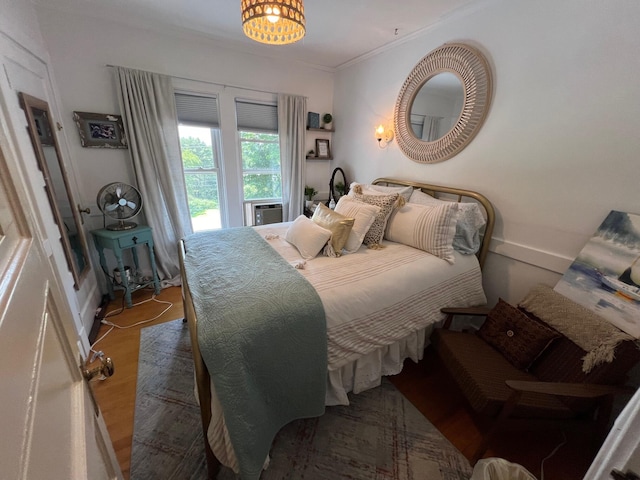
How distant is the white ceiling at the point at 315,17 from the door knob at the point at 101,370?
252 cm

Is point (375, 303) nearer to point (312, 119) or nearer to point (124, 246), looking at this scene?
point (124, 246)

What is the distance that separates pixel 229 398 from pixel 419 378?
1380 millimetres

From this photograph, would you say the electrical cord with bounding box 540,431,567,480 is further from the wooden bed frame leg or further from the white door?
the white door

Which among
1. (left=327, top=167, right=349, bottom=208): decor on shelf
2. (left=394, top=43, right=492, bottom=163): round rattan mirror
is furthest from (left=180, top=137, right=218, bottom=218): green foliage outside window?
(left=394, top=43, right=492, bottom=163): round rattan mirror

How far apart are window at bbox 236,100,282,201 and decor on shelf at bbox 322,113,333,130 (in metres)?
0.68

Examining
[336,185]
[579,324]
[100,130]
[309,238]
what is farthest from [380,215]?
[100,130]

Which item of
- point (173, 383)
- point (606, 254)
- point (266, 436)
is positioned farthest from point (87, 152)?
point (606, 254)

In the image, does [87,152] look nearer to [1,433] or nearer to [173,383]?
[173,383]

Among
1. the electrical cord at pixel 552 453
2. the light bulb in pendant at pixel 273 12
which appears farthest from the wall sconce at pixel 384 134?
the electrical cord at pixel 552 453

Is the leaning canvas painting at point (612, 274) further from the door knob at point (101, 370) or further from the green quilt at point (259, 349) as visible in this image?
the door knob at point (101, 370)

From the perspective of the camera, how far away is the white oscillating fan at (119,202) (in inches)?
92.6

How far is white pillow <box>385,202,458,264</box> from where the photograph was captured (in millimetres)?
1921

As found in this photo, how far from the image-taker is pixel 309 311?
128 centimetres

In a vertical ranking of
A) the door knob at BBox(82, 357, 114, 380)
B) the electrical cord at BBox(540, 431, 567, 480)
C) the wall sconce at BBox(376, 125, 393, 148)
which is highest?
the wall sconce at BBox(376, 125, 393, 148)
